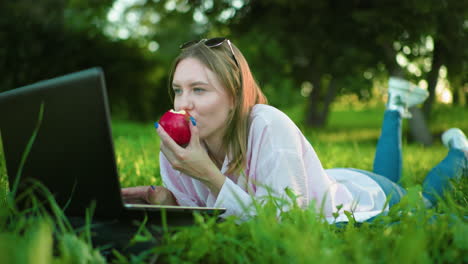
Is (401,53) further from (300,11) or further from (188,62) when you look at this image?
(188,62)

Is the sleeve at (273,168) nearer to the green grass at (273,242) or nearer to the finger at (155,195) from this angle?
the green grass at (273,242)

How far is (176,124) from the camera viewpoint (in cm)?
206

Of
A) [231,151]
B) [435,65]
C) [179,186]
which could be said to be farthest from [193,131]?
[435,65]

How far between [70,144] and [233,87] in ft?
3.14

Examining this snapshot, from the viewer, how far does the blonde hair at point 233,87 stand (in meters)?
2.22

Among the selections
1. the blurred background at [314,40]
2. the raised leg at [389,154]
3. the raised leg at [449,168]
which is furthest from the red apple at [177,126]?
the blurred background at [314,40]

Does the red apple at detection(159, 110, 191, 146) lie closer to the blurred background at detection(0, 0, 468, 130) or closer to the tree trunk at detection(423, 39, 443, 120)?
the blurred background at detection(0, 0, 468, 130)

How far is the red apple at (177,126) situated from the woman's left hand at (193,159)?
1.1 inches

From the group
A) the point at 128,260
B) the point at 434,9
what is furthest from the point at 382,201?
the point at 434,9

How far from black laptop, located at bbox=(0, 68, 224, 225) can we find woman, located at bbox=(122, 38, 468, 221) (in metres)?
0.27

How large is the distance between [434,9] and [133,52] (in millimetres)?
9031

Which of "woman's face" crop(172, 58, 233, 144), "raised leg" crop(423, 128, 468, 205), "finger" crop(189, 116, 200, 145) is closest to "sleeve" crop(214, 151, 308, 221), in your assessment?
"finger" crop(189, 116, 200, 145)

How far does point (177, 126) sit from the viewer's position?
207 cm

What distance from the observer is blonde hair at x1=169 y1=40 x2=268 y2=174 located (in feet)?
7.29
